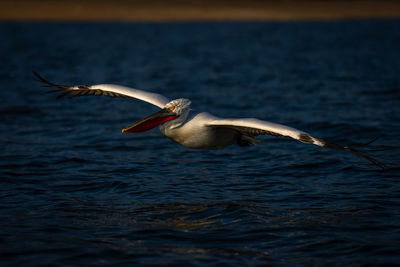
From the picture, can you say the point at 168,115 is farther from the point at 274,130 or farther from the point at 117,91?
the point at 274,130

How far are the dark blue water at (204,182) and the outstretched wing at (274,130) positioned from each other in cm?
103

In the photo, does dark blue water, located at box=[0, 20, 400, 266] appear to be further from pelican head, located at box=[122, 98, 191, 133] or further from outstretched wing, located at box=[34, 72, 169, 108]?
outstretched wing, located at box=[34, 72, 169, 108]

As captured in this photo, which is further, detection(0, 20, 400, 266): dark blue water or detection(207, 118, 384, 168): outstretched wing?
detection(207, 118, 384, 168): outstretched wing

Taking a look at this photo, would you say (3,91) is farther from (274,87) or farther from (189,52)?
(189,52)

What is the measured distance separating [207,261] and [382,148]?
594 centimetres

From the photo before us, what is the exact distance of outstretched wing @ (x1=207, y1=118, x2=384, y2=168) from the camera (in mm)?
7027

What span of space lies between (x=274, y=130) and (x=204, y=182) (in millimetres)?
2216

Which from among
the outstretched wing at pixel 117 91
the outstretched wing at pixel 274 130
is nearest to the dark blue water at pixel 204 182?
the outstretched wing at pixel 274 130

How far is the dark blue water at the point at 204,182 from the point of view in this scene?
263 inches

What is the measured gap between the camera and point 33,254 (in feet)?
21.3

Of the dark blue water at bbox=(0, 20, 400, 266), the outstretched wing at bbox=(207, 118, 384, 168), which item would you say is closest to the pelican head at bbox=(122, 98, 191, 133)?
the outstretched wing at bbox=(207, 118, 384, 168)

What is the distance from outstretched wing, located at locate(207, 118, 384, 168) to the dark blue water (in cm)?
103

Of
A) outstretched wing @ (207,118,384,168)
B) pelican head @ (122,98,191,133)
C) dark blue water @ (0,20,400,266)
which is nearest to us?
dark blue water @ (0,20,400,266)

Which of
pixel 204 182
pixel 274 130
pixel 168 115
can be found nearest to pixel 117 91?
pixel 168 115
